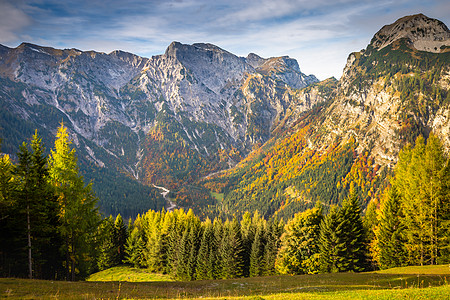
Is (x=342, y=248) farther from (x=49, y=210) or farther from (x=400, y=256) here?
(x=49, y=210)

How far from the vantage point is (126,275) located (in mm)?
72625

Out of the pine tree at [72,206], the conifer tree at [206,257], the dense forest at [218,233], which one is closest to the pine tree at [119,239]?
the dense forest at [218,233]

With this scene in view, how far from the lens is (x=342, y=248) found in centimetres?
4988

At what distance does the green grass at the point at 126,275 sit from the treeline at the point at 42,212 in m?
37.6

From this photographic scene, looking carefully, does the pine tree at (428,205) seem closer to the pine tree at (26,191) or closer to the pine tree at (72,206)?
the pine tree at (72,206)

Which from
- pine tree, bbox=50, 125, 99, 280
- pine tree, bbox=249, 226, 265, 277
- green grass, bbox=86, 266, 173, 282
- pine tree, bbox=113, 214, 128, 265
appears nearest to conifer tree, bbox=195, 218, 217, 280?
green grass, bbox=86, 266, 173, 282

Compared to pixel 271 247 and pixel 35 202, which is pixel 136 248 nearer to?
pixel 271 247

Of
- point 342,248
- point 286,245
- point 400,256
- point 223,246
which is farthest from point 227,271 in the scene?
point 400,256

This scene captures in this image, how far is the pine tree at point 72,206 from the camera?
107ft

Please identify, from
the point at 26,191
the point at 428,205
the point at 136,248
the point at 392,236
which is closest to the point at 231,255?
the point at 136,248

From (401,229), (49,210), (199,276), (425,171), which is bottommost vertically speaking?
(199,276)

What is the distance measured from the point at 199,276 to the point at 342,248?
3926cm

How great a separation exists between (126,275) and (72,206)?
5024 cm

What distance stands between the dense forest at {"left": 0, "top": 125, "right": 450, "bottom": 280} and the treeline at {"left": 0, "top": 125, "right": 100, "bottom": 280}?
0.38 feet
